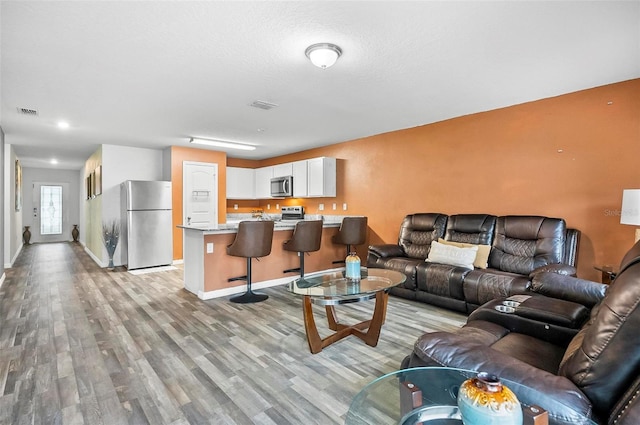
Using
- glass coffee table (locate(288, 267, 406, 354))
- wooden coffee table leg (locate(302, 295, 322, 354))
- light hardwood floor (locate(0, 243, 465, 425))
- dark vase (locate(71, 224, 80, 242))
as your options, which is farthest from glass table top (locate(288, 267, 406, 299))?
dark vase (locate(71, 224, 80, 242))

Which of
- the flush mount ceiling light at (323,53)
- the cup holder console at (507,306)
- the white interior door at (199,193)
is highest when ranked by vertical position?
the flush mount ceiling light at (323,53)

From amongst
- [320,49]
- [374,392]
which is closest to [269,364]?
[374,392]

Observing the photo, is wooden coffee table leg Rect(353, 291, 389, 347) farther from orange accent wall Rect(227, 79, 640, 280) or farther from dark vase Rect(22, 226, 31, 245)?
dark vase Rect(22, 226, 31, 245)

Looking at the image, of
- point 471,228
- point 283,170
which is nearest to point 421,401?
point 471,228

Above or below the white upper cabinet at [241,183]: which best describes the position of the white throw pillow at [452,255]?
below

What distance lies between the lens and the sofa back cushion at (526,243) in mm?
3328

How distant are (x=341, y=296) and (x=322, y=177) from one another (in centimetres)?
381

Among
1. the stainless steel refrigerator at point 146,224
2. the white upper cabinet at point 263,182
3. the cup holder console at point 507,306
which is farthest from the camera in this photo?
the white upper cabinet at point 263,182

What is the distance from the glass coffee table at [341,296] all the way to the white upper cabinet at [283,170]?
410 cm

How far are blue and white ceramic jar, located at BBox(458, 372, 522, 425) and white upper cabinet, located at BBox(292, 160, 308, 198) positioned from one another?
5.69 m

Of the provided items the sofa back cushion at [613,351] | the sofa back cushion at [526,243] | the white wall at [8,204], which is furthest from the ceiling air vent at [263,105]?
the white wall at [8,204]

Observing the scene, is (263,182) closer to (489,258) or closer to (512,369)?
(489,258)

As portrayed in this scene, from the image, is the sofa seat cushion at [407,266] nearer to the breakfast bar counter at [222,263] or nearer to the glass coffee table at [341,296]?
the glass coffee table at [341,296]

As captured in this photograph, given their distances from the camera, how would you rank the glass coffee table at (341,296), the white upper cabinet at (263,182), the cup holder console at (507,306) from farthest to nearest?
the white upper cabinet at (263,182), the glass coffee table at (341,296), the cup holder console at (507,306)
